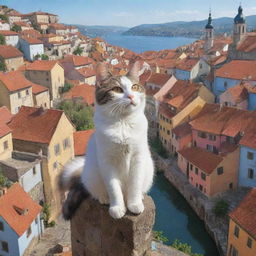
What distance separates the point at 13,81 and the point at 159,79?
551 inches

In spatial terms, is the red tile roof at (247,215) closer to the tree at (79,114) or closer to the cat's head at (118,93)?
the cat's head at (118,93)

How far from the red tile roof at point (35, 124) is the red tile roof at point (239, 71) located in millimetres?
20499

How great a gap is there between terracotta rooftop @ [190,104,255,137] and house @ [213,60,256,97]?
9.13m

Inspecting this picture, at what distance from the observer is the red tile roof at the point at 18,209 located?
40.5ft

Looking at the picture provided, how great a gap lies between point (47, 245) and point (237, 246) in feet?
25.8

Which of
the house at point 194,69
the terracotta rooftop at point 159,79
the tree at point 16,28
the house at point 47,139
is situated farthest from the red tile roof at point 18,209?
the tree at point 16,28

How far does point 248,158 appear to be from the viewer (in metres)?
18.5

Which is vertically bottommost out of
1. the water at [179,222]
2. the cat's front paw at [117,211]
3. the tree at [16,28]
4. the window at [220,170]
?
the water at [179,222]

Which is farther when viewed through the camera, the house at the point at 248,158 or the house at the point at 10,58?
the house at the point at 10,58

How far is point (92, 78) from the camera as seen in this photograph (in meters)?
37.9

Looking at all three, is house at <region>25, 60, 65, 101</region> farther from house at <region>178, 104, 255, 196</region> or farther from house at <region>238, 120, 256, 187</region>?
house at <region>238, 120, 256, 187</region>

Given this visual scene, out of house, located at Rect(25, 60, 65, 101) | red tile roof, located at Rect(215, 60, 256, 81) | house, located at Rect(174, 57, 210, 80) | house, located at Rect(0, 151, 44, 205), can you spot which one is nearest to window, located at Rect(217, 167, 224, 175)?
house, located at Rect(0, 151, 44, 205)

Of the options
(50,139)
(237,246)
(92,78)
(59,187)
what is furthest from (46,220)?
(92,78)

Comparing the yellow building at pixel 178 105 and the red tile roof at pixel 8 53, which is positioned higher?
the red tile roof at pixel 8 53
